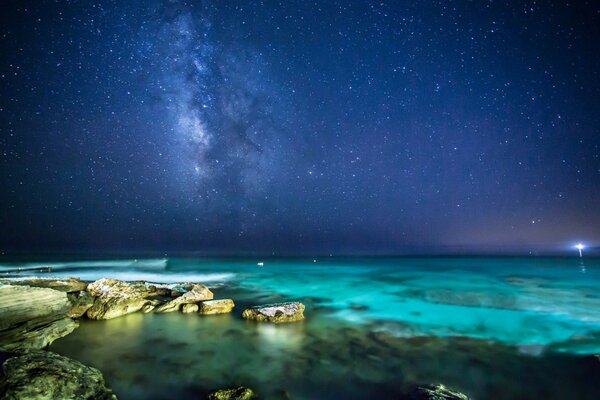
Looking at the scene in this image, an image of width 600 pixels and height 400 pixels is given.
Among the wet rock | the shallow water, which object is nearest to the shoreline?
the shallow water

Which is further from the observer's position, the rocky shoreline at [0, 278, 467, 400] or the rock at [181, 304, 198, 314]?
the rock at [181, 304, 198, 314]

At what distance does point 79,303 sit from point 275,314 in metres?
5.97

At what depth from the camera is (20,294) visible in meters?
8.02

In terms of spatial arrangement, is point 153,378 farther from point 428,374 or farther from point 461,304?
point 461,304

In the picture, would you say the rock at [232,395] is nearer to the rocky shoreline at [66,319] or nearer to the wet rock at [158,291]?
the rocky shoreline at [66,319]

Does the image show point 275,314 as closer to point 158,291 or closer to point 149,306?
point 149,306

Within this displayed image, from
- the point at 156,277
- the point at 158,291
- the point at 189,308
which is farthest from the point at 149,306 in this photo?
the point at 156,277

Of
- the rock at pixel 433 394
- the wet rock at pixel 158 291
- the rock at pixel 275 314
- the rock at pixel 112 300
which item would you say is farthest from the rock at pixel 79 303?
the rock at pixel 433 394

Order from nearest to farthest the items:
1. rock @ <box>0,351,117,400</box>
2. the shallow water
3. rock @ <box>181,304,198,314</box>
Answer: rock @ <box>0,351,117,400</box> < the shallow water < rock @ <box>181,304,198,314</box>

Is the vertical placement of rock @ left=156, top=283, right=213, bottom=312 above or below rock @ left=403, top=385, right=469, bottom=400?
above

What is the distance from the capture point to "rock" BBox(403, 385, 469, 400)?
15.1ft

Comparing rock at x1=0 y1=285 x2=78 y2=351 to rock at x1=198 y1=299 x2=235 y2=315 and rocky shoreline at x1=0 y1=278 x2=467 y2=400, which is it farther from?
rock at x1=198 y1=299 x2=235 y2=315

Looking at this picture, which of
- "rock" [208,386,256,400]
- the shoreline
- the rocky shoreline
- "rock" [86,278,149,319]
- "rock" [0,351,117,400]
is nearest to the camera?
"rock" [0,351,117,400]

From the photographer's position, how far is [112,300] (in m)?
9.45
